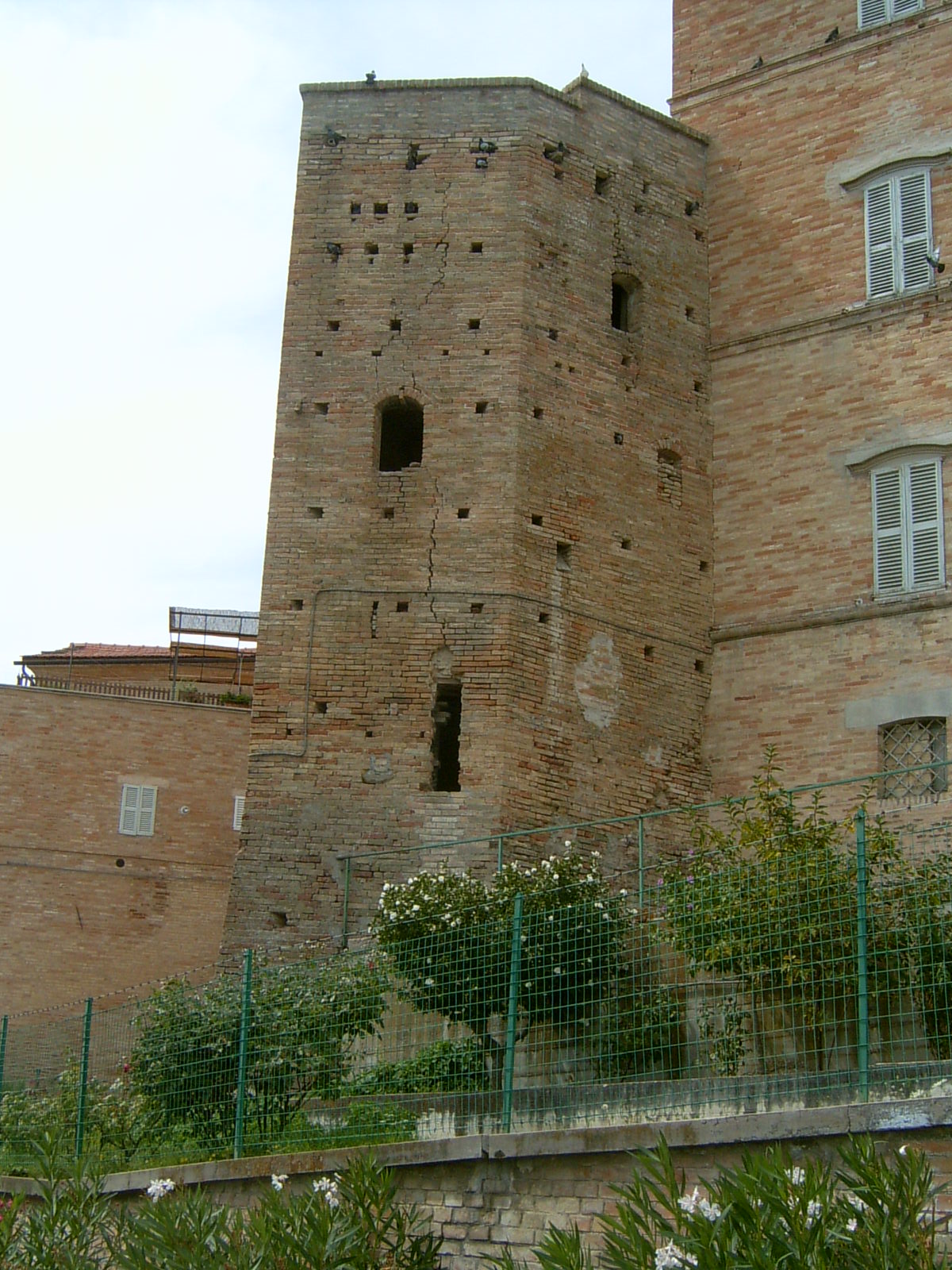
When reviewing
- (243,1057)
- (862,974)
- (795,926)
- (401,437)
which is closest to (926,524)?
(401,437)

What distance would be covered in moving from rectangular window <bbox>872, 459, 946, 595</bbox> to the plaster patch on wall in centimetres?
274

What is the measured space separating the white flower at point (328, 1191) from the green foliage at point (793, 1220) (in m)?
1.71

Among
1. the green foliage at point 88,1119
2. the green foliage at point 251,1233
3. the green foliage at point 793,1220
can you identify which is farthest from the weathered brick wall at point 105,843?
the green foliage at point 793,1220

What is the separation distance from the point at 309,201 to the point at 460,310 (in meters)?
2.21

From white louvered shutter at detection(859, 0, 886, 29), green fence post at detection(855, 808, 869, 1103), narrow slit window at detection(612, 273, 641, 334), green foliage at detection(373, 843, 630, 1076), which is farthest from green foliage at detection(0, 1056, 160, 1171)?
white louvered shutter at detection(859, 0, 886, 29)

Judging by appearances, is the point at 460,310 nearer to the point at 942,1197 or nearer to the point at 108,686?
the point at 942,1197

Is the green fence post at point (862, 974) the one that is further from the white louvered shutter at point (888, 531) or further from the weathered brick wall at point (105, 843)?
the weathered brick wall at point (105, 843)

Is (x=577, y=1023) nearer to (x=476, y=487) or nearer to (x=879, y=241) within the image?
(x=476, y=487)

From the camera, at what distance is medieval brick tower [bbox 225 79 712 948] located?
1636 centimetres

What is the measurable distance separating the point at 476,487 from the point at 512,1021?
8.78 metres

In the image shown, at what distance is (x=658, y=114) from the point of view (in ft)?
64.6

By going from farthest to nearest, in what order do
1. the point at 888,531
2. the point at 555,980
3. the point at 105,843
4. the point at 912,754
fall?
the point at 105,843
the point at 888,531
the point at 912,754
the point at 555,980

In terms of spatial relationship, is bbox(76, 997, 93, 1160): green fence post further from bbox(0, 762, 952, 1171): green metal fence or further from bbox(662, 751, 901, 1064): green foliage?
bbox(662, 751, 901, 1064): green foliage

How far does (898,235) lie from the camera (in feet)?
60.0
